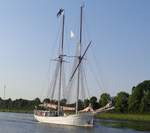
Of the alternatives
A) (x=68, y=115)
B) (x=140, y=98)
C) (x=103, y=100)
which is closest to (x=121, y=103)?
(x=140, y=98)

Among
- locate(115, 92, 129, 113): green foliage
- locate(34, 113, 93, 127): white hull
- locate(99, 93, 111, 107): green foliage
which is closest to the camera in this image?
locate(34, 113, 93, 127): white hull

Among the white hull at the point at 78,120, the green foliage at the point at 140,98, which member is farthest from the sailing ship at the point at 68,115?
the green foliage at the point at 140,98

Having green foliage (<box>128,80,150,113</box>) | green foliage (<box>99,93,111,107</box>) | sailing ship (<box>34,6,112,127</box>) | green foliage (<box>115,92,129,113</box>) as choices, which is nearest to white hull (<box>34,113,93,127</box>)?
sailing ship (<box>34,6,112,127</box>)

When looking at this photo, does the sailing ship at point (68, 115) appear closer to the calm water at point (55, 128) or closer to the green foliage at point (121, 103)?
the calm water at point (55, 128)

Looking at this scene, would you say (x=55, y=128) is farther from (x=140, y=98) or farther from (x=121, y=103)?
(x=121, y=103)

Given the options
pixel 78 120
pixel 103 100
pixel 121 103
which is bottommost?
pixel 78 120

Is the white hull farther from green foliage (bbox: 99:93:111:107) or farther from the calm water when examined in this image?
green foliage (bbox: 99:93:111:107)

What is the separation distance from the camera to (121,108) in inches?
6747

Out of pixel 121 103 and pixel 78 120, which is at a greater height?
pixel 121 103

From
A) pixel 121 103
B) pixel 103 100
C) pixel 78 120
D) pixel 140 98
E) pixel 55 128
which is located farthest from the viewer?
pixel 103 100

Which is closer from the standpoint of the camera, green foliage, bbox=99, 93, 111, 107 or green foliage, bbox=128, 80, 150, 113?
green foliage, bbox=128, 80, 150, 113

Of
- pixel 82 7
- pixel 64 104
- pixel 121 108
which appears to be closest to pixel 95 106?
pixel 121 108

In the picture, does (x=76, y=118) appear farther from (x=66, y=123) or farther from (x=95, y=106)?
(x=95, y=106)

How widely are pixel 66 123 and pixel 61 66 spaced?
72.5 ft
